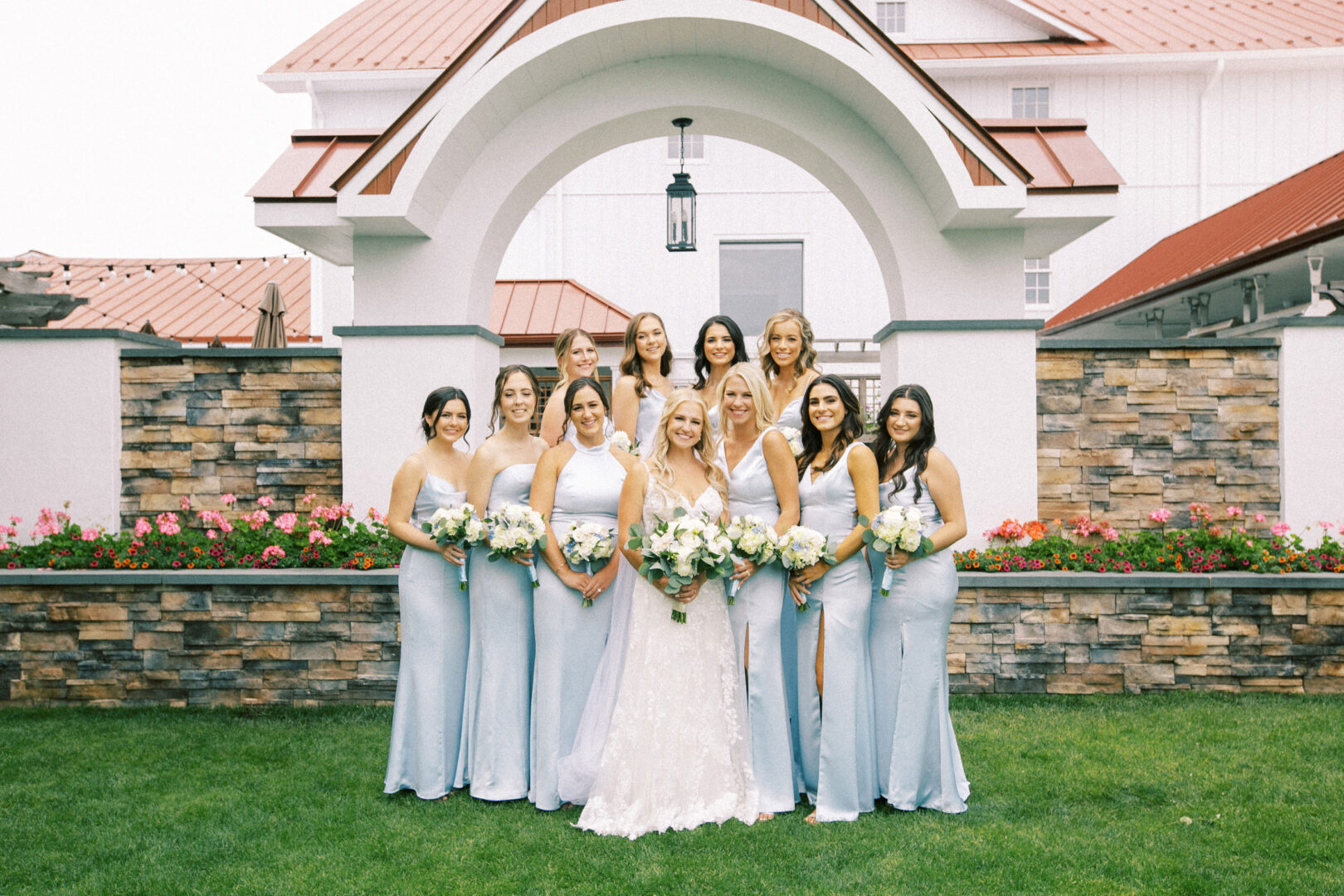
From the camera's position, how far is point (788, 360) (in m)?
5.54

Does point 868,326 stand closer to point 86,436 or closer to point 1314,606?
point 1314,606

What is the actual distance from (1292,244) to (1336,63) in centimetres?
1150

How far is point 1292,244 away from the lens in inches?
361

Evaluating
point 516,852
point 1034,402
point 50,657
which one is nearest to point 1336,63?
point 1034,402

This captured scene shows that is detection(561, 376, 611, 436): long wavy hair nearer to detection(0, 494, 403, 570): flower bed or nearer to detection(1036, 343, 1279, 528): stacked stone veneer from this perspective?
detection(0, 494, 403, 570): flower bed

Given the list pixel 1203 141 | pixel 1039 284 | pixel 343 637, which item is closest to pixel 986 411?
pixel 343 637

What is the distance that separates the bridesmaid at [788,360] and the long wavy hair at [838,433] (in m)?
0.60

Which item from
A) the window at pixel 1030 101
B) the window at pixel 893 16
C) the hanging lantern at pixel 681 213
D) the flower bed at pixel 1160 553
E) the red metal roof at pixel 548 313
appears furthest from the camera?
A: the window at pixel 893 16

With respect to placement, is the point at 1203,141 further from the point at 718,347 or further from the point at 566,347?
the point at 566,347

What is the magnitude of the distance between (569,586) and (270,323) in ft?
19.8

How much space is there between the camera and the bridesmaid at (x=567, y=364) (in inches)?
218

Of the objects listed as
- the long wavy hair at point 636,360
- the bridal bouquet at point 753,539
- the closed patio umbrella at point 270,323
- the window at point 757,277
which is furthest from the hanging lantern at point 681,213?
the window at point 757,277

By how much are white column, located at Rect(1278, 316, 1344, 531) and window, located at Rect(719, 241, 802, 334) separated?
35.6 feet

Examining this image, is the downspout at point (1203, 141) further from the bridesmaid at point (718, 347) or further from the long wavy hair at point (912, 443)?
the long wavy hair at point (912, 443)
